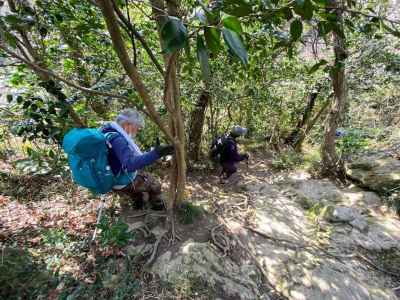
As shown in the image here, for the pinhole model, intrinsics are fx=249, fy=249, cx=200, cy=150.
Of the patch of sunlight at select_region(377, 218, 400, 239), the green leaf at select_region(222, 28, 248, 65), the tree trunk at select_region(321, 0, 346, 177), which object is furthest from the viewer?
the tree trunk at select_region(321, 0, 346, 177)

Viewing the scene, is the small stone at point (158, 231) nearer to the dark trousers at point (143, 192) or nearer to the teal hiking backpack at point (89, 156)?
the dark trousers at point (143, 192)

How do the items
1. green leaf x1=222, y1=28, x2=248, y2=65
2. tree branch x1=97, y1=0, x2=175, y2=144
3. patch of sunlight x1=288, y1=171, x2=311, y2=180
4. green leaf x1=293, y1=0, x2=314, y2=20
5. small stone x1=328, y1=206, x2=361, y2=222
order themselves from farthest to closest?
1. patch of sunlight x1=288, y1=171, x2=311, y2=180
2. small stone x1=328, y1=206, x2=361, y2=222
3. tree branch x1=97, y1=0, x2=175, y2=144
4. green leaf x1=293, y1=0, x2=314, y2=20
5. green leaf x1=222, y1=28, x2=248, y2=65

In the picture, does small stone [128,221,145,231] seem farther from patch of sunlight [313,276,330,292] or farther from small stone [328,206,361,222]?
small stone [328,206,361,222]

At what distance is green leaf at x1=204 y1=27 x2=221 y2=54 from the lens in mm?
726

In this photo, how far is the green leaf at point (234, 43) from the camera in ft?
2.23

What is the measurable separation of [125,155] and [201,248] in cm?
138

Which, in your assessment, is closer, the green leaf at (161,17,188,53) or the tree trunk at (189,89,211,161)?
the green leaf at (161,17,188,53)

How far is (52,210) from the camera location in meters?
3.77

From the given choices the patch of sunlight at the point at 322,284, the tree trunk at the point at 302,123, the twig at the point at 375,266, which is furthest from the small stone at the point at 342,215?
the tree trunk at the point at 302,123

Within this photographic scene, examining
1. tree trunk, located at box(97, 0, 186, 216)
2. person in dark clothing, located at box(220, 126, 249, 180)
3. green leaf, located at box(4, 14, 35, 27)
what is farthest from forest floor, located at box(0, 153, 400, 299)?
green leaf, located at box(4, 14, 35, 27)

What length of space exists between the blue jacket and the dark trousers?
0.73 metres

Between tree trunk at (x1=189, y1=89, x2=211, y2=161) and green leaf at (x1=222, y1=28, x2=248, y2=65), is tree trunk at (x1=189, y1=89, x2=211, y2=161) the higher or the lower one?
the lower one

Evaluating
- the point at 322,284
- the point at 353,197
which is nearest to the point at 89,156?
the point at 322,284

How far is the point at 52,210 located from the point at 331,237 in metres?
4.27
